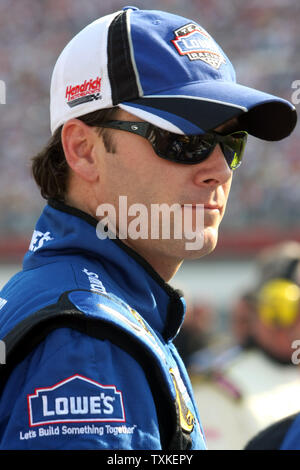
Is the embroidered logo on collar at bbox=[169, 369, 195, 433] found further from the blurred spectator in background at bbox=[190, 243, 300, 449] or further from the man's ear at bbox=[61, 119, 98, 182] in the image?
the blurred spectator in background at bbox=[190, 243, 300, 449]

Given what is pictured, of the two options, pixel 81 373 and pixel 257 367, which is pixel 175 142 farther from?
pixel 257 367

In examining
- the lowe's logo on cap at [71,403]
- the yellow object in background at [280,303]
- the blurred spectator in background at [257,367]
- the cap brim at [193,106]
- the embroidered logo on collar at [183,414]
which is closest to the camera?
the lowe's logo on cap at [71,403]

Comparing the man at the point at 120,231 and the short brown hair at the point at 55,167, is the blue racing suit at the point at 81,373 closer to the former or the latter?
the man at the point at 120,231

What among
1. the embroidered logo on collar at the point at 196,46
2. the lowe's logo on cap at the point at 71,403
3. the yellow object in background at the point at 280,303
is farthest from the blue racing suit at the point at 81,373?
the yellow object in background at the point at 280,303

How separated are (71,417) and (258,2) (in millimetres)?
8368

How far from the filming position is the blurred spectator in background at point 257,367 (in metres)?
2.69

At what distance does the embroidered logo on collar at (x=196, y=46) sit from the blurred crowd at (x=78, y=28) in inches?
250

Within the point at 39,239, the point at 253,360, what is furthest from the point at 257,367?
the point at 39,239

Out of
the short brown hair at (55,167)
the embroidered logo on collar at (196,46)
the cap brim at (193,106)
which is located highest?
the embroidered logo on collar at (196,46)

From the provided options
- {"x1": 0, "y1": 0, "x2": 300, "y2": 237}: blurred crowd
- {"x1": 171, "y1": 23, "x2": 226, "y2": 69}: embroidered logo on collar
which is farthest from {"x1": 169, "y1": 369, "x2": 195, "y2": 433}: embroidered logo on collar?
{"x1": 0, "y1": 0, "x2": 300, "y2": 237}: blurred crowd

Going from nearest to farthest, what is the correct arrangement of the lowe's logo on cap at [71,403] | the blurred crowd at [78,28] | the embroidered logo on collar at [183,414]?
the lowe's logo on cap at [71,403] → the embroidered logo on collar at [183,414] → the blurred crowd at [78,28]

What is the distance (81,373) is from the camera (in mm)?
780
